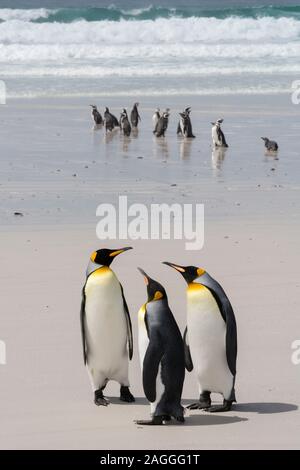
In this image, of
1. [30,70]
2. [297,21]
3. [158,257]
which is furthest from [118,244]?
[297,21]

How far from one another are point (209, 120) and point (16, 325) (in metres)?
13.0

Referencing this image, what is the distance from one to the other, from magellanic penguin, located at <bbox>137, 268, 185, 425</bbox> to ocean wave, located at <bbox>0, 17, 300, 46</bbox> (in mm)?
37223

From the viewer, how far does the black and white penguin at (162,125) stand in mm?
17359

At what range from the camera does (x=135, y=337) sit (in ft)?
21.4

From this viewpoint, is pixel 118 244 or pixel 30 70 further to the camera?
pixel 30 70

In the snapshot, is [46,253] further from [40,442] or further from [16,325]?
[40,442]

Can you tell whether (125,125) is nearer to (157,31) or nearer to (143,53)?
(143,53)

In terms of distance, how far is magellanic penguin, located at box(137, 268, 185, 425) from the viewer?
5.04 m

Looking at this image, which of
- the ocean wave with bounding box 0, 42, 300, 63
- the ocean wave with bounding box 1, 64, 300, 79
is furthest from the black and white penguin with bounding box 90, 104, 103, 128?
the ocean wave with bounding box 0, 42, 300, 63

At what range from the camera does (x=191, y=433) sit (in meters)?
4.97

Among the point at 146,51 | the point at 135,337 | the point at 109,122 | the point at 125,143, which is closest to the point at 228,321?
the point at 135,337

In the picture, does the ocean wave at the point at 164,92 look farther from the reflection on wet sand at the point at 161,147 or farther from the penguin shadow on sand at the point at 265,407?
the penguin shadow on sand at the point at 265,407

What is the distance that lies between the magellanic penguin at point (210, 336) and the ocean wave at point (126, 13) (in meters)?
46.2

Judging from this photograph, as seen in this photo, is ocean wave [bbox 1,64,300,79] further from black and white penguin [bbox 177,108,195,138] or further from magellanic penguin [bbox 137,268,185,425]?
magellanic penguin [bbox 137,268,185,425]
